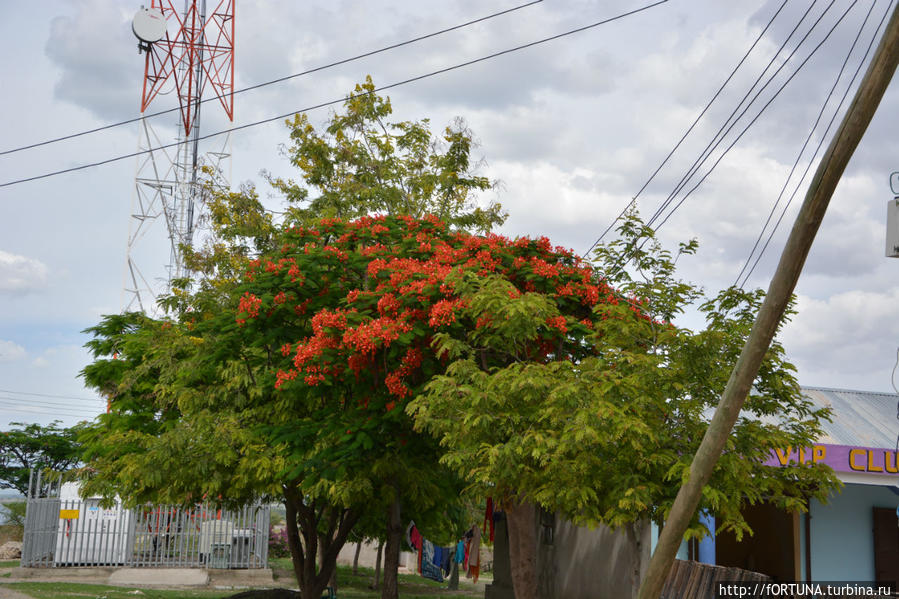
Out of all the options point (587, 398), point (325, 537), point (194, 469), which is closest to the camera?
point (587, 398)

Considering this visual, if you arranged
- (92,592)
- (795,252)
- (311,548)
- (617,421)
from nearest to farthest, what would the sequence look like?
(795,252), (617,421), (311,548), (92,592)

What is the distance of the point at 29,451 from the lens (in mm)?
39125

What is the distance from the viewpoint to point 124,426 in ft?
65.6

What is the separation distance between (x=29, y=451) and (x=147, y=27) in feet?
73.6

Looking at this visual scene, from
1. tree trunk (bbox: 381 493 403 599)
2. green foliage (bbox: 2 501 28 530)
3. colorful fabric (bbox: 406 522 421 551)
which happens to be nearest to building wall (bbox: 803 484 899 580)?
tree trunk (bbox: 381 493 403 599)

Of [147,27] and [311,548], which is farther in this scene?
[147,27]

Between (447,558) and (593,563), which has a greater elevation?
(593,563)

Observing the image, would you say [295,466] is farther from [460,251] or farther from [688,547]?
[688,547]

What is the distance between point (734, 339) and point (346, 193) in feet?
37.7

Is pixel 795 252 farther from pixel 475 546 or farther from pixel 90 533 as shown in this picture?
pixel 90 533

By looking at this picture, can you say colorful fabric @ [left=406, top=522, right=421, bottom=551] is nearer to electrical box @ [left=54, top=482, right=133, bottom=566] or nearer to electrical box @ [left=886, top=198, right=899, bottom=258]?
electrical box @ [left=54, top=482, right=133, bottom=566]

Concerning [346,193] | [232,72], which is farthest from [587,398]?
[232,72]

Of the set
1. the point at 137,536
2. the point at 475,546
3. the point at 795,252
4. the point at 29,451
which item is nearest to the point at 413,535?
the point at 475,546

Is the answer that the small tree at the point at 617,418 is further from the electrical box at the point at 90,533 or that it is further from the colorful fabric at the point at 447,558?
the colorful fabric at the point at 447,558
